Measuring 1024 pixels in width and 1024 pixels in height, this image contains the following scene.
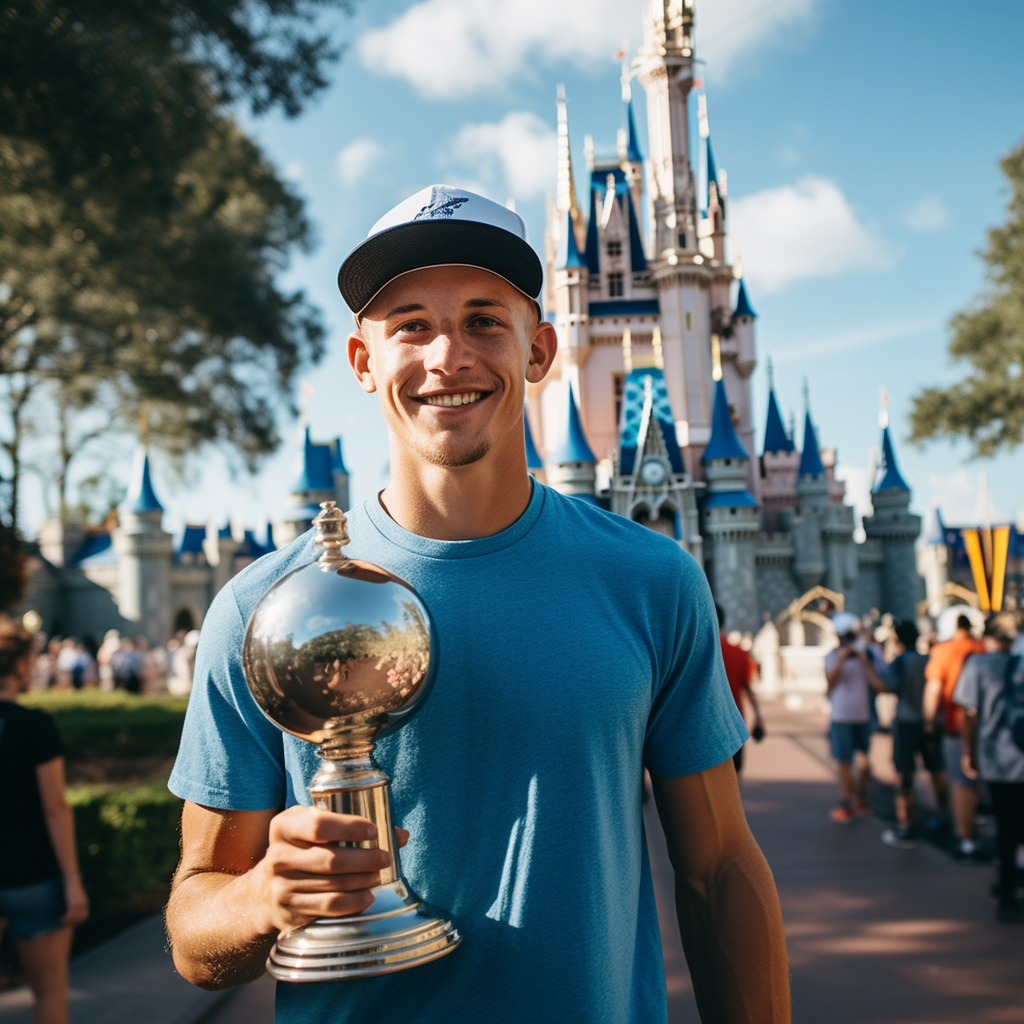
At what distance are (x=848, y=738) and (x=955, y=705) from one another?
3.37 ft

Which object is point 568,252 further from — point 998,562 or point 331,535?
point 331,535

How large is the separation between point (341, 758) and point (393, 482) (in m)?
0.52

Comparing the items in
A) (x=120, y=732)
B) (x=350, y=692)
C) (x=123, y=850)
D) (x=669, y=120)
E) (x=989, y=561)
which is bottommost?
(x=123, y=850)

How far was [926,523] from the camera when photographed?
1534 inches

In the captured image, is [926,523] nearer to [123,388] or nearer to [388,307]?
[123,388]

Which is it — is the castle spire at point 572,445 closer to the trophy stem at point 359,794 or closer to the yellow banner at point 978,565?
the yellow banner at point 978,565

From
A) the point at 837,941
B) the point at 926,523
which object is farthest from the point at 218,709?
the point at 926,523

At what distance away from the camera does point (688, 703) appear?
151 cm

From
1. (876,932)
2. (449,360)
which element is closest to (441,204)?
(449,360)

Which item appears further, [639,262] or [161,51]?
[639,262]

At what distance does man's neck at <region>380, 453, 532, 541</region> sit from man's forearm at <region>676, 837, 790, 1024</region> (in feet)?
2.30

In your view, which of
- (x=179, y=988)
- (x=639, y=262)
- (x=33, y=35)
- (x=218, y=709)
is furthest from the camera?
(x=639, y=262)

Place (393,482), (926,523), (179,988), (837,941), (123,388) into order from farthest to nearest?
(926,523) → (123,388) → (837,941) → (179,988) → (393,482)

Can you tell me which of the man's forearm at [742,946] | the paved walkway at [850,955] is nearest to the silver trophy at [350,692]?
the man's forearm at [742,946]
